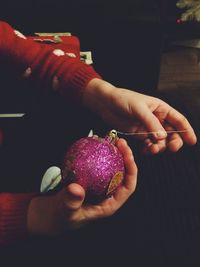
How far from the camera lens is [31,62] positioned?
4.01ft

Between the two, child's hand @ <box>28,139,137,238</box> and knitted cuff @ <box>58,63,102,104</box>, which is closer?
child's hand @ <box>28,139,137,238</box>

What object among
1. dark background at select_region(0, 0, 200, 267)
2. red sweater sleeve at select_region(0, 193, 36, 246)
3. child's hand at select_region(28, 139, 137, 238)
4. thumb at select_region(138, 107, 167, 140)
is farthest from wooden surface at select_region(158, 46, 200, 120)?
red sweater sleeve at select_region(0, 193, 36, 246)

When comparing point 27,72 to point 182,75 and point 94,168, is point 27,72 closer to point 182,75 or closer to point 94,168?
point 94,168

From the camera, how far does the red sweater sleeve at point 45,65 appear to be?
45.9 inches

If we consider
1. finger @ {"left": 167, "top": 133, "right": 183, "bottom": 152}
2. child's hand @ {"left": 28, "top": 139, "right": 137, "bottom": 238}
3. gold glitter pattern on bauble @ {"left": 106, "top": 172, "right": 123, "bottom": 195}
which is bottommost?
child's hand @ {"left": 28, "top": 139, "right": 137, "bottom": 238}

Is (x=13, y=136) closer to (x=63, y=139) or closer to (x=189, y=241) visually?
(x=63, y=139)

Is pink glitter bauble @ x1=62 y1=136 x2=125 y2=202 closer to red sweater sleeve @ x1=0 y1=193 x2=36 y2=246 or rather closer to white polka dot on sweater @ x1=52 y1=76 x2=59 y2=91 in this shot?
red sweater sleeve @ x1=0 y1=193 x2=36 y2=246

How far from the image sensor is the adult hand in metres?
0.97

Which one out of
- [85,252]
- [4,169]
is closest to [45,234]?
[85,252]

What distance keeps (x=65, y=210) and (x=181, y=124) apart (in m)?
0.50

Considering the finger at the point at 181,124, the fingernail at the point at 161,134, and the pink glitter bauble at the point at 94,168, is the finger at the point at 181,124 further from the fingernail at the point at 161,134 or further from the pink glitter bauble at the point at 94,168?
the pink glitter bauble at the point at 94,168

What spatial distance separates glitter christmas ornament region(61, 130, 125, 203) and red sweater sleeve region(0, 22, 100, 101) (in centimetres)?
39

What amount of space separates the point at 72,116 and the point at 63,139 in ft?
0.45

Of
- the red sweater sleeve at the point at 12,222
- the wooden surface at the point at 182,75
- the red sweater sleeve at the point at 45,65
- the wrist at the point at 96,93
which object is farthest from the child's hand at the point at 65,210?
the wooden surface at the point at 182,75
